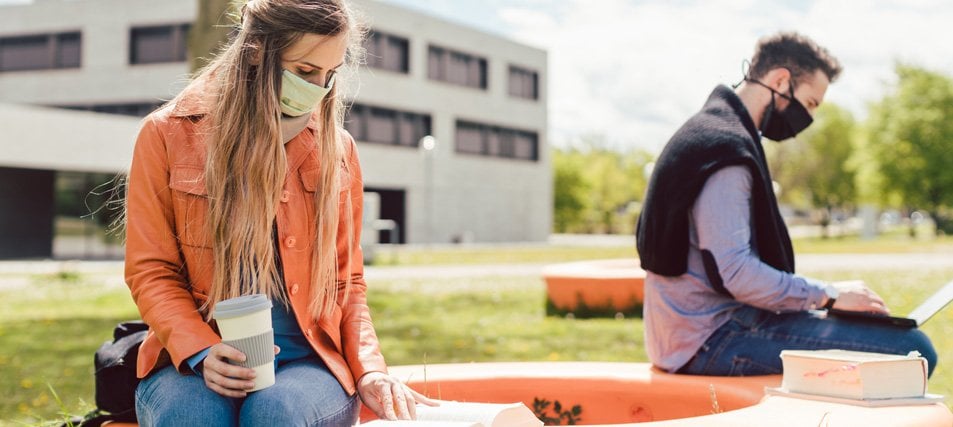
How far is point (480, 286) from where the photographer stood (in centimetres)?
1398

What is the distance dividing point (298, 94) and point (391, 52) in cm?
3430

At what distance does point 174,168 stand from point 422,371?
121cm

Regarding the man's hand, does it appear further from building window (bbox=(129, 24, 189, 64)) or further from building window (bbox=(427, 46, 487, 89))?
building window (bbox=(427, 46, 487, 89))

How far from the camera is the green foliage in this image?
5856 cm

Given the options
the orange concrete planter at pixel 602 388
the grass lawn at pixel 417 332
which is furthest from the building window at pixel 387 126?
the orange concrete planter at pixel 602 388

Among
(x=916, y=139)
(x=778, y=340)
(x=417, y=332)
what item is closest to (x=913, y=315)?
(x=778, y=340)

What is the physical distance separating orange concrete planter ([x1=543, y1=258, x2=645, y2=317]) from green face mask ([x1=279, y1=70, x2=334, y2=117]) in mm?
7238

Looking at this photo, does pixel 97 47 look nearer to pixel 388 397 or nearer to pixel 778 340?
pixel 778 340

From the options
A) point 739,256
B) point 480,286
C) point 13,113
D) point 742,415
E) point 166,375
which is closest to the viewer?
point 166,375

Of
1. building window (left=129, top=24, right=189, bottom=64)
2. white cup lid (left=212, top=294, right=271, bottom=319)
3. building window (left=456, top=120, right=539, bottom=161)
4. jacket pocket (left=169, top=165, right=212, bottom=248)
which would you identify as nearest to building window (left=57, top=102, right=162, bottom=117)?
building window (left=129, top=24, right=189, bottom=64)

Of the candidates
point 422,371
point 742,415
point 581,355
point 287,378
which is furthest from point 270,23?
point 581,355

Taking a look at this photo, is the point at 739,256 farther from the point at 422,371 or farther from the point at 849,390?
the point at 422,371

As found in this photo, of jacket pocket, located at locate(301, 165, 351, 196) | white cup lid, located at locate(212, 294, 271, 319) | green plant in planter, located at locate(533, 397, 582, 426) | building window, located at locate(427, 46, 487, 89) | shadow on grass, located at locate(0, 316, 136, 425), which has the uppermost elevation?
building window, located at locate(427, 46, 487, 89)

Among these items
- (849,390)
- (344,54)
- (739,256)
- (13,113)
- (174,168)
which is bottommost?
(849,390)
